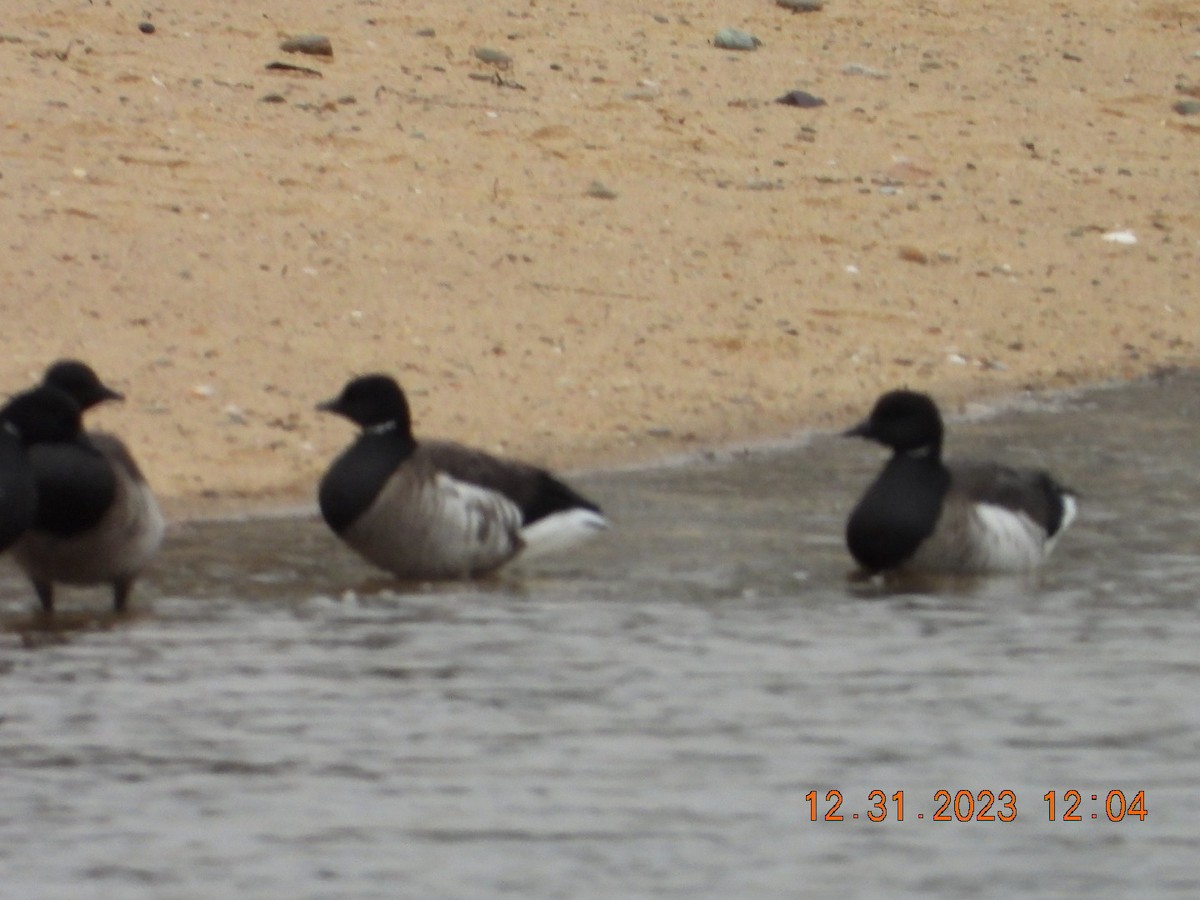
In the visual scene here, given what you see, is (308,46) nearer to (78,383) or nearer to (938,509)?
(78,383)

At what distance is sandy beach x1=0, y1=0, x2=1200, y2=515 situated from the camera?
12.0m

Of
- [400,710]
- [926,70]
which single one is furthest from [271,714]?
[926,70]

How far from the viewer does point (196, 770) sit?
6887mm

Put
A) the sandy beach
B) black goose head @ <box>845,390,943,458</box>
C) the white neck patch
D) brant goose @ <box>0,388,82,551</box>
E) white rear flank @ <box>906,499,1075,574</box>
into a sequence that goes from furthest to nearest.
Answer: the sandy beach → black goose head @ <box>845,390,943,458</box> → white rear flank @ <box>906,499,1075,574</box> → the white neck patch → brant goose @ <box>0,388,82,551</box>

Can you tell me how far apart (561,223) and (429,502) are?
206 inches

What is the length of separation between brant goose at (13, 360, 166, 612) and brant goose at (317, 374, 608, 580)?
30.8 inches

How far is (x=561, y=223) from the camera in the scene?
14.4 meters

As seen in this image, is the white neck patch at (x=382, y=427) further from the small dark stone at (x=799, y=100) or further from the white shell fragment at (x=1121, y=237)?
the small dark stone at (x=799, y=100)

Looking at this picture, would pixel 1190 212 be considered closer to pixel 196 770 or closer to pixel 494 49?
pixel 494 49

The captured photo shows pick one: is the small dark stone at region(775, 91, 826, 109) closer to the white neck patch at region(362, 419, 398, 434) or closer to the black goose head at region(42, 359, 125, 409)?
the white neck patch at region(362, 419, 398, 434)

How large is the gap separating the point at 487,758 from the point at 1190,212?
10.6 m

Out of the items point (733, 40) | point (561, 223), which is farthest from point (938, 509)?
point (733, 40)
